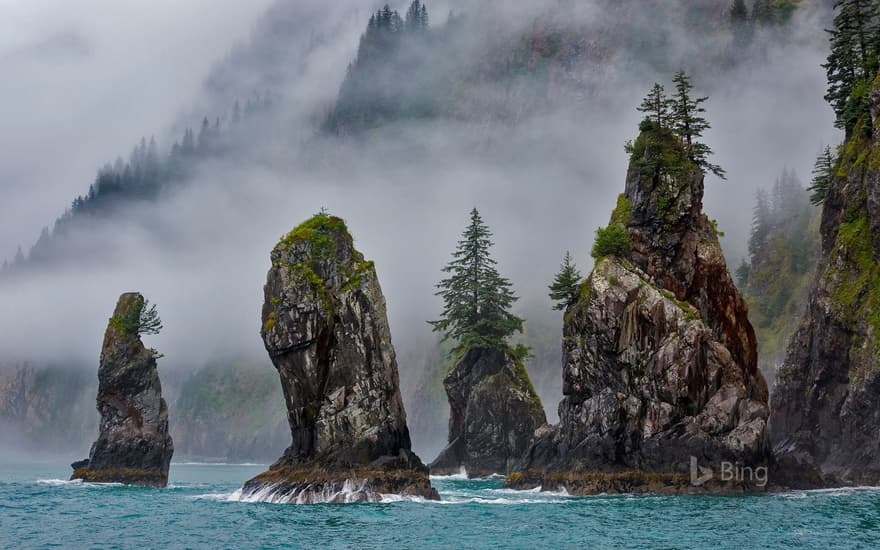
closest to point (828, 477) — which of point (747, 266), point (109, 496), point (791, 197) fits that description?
point (109, 496)

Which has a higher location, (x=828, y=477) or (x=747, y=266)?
(x=747, y=266)

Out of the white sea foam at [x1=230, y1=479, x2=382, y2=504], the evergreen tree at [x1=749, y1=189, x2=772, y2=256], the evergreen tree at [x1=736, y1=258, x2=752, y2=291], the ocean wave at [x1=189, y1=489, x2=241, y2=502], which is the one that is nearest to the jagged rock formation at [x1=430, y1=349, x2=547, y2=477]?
the ocean wave at [x1=189, y1=489, x2=241, y2=502]

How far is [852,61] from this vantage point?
276 feet

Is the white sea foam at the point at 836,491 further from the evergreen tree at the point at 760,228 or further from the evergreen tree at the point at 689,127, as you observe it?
the evergreen tree at the point at 760,228

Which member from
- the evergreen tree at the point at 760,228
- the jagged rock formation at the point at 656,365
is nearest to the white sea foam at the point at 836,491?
the jagged rock formation at the point at 656,365

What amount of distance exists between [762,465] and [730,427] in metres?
4.08

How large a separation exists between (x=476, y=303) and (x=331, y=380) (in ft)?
156

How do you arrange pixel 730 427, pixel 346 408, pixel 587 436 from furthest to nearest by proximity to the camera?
pixel 587 436 < pixel 730 427 < pixel 346 408

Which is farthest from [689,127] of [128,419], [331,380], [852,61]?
[128,419]

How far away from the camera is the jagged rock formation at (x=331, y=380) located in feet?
205

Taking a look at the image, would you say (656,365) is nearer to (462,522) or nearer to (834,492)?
(834,492)

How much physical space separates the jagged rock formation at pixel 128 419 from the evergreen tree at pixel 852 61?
8008 centimetres

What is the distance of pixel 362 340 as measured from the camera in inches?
2621

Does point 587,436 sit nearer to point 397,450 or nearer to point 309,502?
point 397,450
